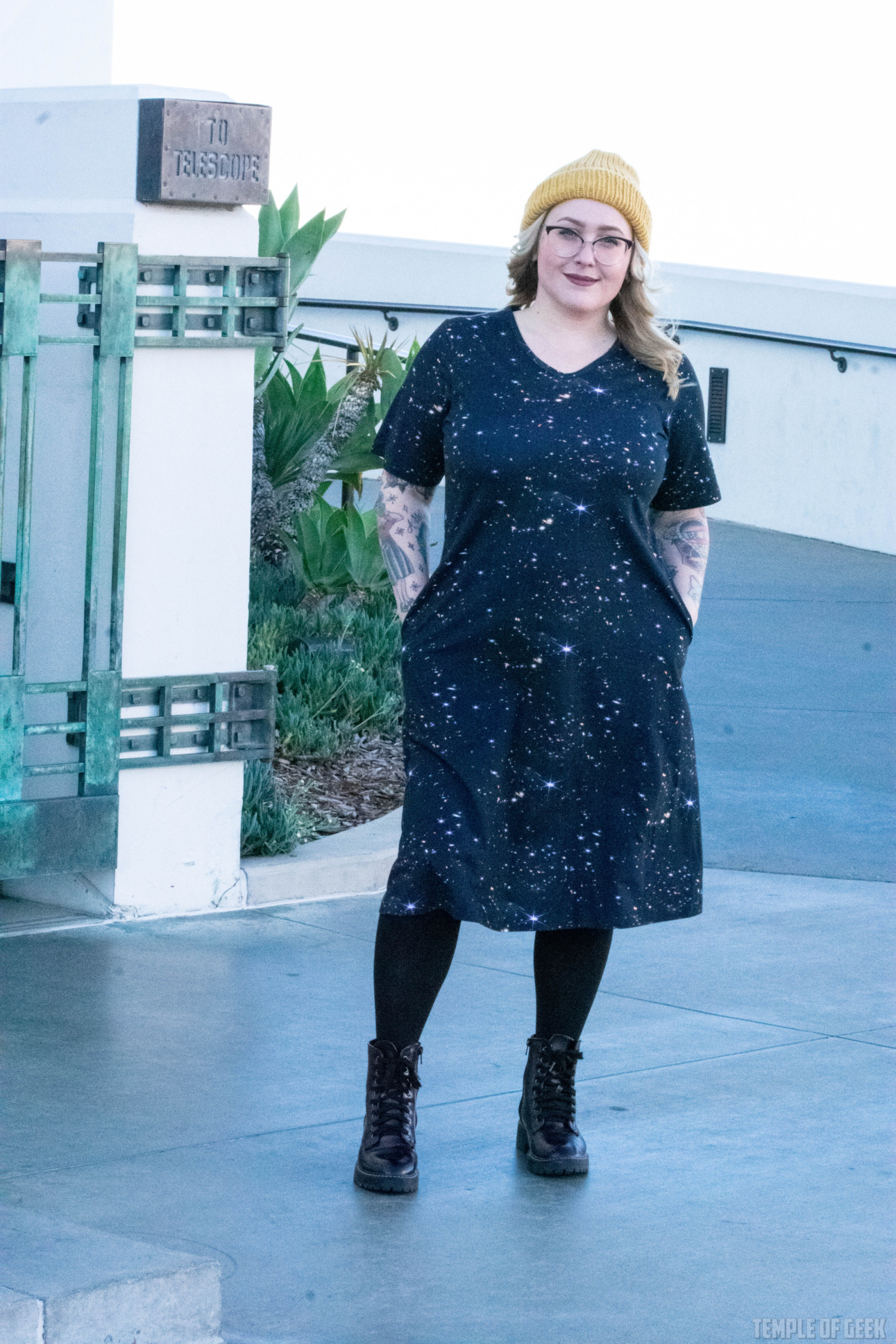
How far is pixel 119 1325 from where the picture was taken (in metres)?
2.90

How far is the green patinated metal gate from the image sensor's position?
5.16 metres

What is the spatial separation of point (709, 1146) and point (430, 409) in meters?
1.50

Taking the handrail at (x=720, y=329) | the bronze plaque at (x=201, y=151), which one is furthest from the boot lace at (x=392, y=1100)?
the handrail at (x=720, y=329)

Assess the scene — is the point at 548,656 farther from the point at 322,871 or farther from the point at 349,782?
the point at 349,782

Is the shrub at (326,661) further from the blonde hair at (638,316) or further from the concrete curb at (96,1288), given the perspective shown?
the concrete curb at (96,1288)

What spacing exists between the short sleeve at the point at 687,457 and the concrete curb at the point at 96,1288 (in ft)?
5.50

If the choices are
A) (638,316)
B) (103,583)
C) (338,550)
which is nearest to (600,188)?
(638,316)

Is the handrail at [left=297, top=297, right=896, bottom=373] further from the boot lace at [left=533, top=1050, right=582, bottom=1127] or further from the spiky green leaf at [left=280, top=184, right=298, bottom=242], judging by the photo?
the boot lace at [left=533, top=1050, right=582, bottom=1127]

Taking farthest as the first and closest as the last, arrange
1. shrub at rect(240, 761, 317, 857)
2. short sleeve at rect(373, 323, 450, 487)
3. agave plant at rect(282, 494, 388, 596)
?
1. agave plant at rect(282, 494, 388, 596)
2. shrub at rect(240, 761, 317, 857)
3. short sleeve at rect(373, 323, 450, 487)

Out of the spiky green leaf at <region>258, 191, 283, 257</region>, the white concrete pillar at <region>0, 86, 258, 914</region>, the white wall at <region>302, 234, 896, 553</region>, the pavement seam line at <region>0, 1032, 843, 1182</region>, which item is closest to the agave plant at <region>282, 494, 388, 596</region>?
the spiky green leaf at <region>258, 191, 283, 257</region>

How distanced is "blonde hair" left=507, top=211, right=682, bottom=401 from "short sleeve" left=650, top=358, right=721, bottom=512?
4 centimetres

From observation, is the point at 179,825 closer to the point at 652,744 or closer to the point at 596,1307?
the point at 652,744

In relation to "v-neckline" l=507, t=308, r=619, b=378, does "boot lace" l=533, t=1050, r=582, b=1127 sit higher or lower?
lower

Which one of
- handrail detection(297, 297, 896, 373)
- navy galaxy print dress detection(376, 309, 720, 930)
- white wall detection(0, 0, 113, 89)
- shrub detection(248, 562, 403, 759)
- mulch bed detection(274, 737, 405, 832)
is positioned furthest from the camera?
handrail detection(297, 297, 896, 373)
